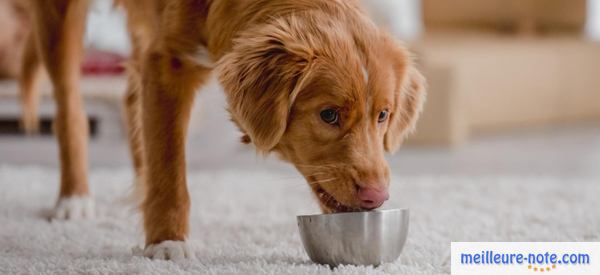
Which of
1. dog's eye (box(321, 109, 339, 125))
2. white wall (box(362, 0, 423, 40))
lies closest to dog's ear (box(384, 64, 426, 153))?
dog's eye (box(321, 109, 339, 125))

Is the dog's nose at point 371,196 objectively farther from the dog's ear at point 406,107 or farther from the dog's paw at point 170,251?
the dog's paw at point 170,251

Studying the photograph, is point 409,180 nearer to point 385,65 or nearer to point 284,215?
point 284,215

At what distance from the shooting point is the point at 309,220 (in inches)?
81.1

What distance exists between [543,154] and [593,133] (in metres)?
1.16

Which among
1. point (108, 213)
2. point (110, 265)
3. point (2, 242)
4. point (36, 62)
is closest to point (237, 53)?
point (110, 265)

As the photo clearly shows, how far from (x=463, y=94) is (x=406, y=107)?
3.02 m

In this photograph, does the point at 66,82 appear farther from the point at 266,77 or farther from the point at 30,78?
the point at 266,77

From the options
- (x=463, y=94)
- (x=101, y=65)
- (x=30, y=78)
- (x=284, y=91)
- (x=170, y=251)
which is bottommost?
(x=463, y=94)

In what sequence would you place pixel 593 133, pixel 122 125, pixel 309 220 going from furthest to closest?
pixel 593 133 → pixel 122 125 → pixel 309 220

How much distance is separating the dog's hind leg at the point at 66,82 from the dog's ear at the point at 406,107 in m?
1.12

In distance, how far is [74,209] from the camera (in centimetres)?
287

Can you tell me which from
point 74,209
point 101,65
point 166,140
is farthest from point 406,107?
point 101,65

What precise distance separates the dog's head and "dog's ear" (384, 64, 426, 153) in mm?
122

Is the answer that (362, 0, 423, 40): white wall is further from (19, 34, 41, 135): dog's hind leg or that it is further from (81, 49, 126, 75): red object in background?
(19, 34, 41, 135): dog's hind leg
